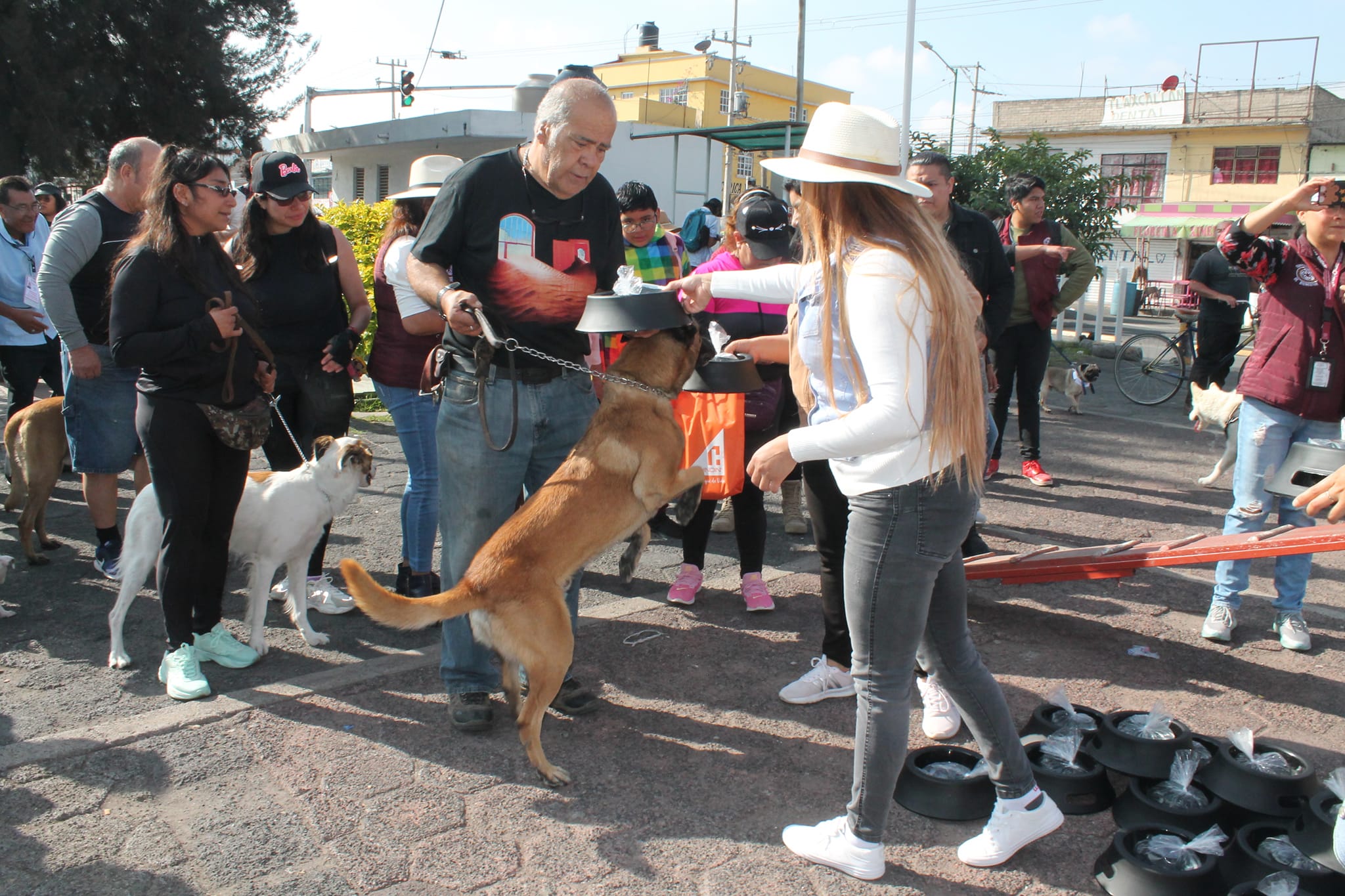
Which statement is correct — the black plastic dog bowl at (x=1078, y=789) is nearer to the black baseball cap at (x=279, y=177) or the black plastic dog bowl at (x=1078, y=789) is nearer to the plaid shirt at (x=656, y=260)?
the plaid shirt at (x=656, y=260)

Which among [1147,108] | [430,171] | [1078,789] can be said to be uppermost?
[1147,108]

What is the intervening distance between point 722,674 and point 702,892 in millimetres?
1431

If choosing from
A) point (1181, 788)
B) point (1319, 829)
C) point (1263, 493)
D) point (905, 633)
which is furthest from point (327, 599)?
point (1263, 493)

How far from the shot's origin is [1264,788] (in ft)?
8.84

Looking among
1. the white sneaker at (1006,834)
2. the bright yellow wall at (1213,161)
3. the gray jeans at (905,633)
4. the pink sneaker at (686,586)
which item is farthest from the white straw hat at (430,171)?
the bright yellow wall at (1213,161)

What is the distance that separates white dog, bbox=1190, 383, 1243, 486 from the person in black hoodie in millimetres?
6861

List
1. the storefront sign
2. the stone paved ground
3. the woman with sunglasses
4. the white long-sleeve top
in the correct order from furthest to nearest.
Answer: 1. the storefront sign
2. the woman with sunglasses
3. the stone paved ground
4. the white long-sleeve top

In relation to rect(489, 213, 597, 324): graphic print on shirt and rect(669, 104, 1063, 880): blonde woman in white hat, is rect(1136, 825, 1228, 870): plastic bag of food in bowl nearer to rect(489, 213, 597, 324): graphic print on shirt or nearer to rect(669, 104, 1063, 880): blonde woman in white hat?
rect(669, 104, 1063, 880): blonde woman in white hat

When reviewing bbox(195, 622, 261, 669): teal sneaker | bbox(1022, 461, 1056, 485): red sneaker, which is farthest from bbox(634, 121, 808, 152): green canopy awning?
bbox(195, 622, 261, 669): teal sneaker

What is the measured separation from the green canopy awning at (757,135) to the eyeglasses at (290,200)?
10010 millimetres

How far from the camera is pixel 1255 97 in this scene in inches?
1516

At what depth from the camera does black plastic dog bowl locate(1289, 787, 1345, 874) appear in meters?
2.38

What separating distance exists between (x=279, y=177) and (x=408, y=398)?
3.75ft

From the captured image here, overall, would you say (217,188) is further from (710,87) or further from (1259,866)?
(710,87)
